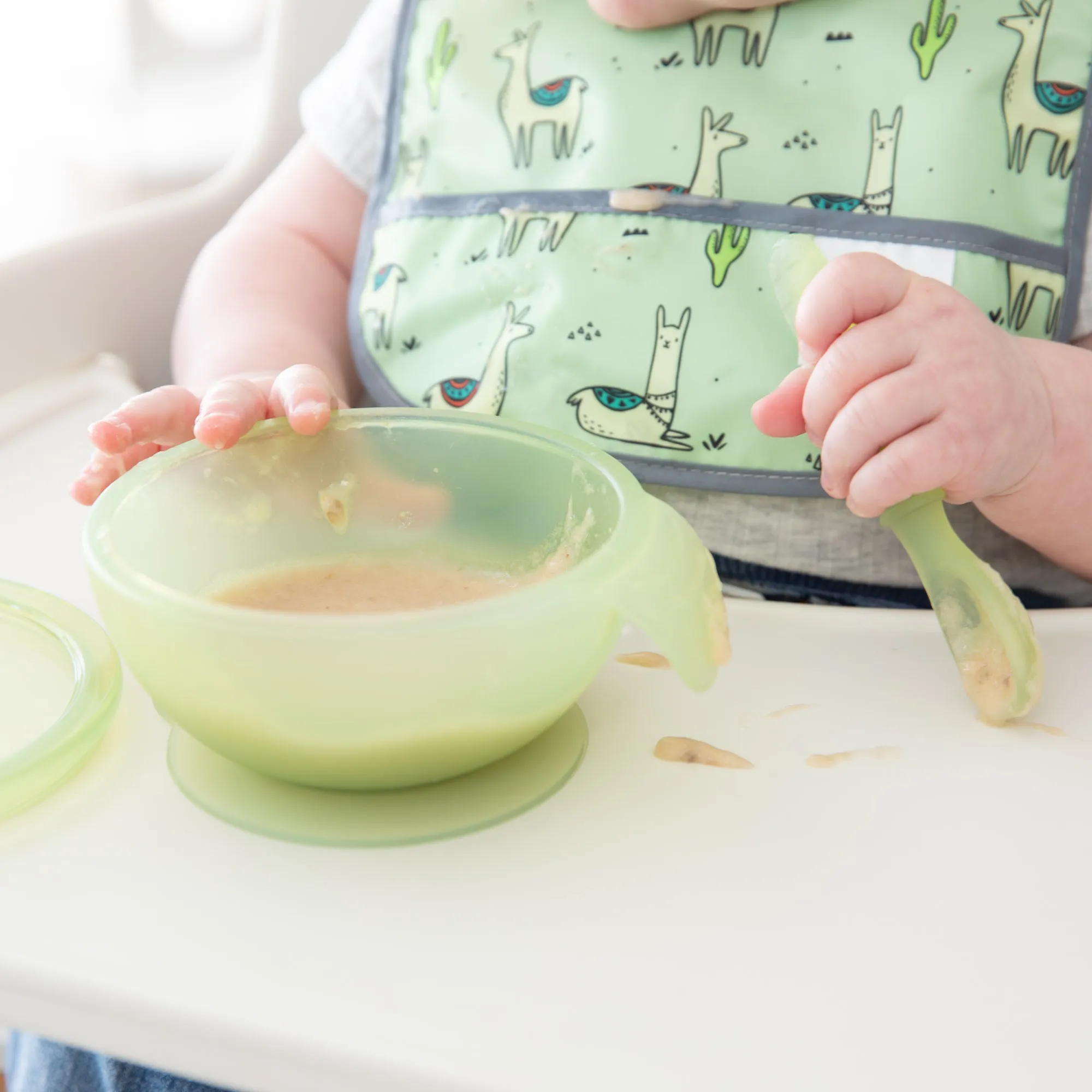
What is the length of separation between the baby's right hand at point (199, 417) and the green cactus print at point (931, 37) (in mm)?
379

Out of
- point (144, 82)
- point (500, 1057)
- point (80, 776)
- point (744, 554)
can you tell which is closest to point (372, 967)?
point (500, 1057)

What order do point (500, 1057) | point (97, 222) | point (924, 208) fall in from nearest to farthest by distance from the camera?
point (500, 1057), point (924, 208), point (97, 222)

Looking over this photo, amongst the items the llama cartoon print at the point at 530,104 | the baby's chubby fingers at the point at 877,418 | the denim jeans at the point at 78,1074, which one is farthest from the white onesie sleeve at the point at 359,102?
the denim jeans at the point at 78,1074

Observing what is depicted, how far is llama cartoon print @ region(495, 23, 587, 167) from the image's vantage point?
2.57ft

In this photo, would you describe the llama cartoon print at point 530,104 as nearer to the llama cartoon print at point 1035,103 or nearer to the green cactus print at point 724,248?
the green cactus print at point 724,248

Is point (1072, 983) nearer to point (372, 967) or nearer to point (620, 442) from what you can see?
point (372, 967)

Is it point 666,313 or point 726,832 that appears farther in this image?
point 666,313

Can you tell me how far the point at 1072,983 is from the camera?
39 centimetres

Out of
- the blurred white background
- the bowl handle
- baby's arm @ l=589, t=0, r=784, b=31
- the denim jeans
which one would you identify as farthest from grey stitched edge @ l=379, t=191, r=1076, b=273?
the blurred white background

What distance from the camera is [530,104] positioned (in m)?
0.80

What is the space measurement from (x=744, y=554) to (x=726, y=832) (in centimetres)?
29

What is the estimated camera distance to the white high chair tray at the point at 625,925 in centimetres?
36

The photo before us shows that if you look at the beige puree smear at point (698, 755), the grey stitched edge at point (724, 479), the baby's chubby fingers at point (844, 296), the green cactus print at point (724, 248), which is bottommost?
the beige puree smear at point (698, 755)

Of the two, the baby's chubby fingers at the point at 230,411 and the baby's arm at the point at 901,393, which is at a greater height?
the baby's arm at the point at 901,393
